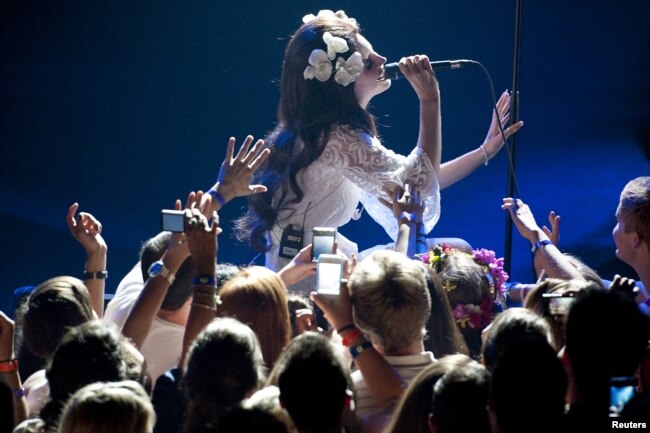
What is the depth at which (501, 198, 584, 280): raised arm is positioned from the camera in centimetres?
288

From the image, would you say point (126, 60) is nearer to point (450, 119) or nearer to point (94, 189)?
point (94, 189)

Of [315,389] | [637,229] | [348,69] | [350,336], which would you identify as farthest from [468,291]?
[315,389]

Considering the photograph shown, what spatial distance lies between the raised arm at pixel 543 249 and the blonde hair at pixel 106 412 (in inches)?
62.0

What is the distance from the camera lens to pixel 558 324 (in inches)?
84.5

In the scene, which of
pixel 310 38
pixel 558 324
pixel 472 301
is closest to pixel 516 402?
pixel 558 324

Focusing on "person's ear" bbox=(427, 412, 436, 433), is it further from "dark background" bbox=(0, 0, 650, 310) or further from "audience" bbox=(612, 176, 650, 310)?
"dark background" bbox=(0, 0, 650, 310)

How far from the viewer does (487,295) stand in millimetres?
2836

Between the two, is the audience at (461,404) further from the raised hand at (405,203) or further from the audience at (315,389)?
the raised hand at (405,203)

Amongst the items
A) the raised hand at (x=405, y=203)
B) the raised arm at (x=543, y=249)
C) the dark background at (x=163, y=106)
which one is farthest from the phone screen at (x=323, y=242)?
the dark background at (x=163, y=106)

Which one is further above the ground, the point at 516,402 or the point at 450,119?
the point at 450,119

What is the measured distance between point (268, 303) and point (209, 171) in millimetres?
3459

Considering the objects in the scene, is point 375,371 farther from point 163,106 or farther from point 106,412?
point 163,106

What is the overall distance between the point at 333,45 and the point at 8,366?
1.81 metres

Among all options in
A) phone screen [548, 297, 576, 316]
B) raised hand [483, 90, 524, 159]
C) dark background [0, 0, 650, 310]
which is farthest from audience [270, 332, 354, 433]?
dark background [0, 0, 650, 310]
